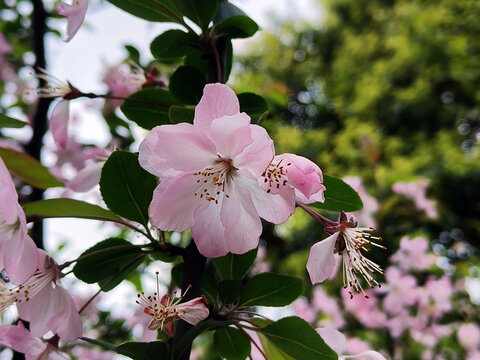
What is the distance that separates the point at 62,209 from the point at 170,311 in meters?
0.17

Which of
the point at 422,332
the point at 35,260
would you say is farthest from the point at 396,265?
the point at 35,260

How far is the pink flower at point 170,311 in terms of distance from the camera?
403 millimetres

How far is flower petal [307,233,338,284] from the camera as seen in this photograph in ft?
1.41

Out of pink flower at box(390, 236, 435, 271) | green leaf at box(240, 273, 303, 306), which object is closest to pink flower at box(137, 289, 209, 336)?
green leaf at box(240, 273, 303, 306)

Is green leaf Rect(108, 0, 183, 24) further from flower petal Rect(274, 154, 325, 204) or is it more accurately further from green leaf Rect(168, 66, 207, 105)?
flower petal Rect(274, 154, 325, 204)

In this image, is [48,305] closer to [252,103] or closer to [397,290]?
[252,103]

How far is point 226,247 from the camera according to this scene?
1.30 ft

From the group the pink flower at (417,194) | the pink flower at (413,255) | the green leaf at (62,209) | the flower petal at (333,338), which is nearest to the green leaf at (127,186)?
the green leaf at (62,209)

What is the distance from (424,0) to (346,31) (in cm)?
213

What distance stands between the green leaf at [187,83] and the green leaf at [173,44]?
40mm

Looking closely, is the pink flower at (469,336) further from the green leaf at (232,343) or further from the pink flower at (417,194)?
the green leaf at (232,343)

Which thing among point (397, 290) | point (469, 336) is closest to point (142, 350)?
point (397, 290)

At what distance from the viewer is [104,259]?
1.56 ft

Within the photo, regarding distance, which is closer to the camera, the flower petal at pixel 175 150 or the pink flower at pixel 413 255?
the flower petal at pixel 175 150
